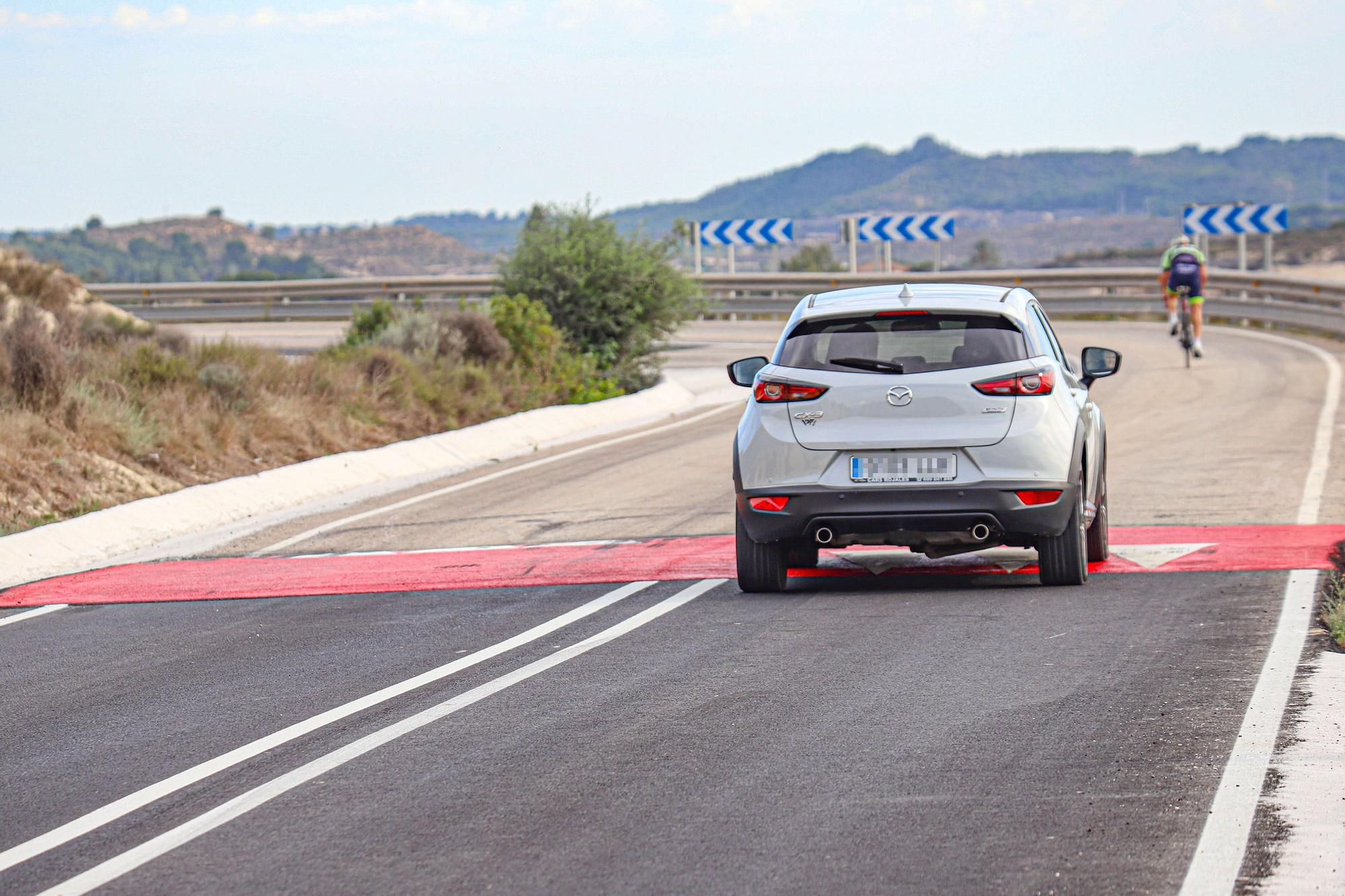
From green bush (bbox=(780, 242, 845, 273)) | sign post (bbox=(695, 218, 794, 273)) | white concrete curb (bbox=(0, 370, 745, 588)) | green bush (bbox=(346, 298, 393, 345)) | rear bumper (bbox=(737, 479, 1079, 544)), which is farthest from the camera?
green bush (bbox=(780, 242, 845, 273))

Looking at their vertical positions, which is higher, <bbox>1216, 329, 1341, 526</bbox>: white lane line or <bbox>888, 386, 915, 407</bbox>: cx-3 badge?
<bbox>888, 386, 915, 407</bbox>: cx-3 badge

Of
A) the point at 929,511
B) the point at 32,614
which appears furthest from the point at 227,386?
the point at 929,511

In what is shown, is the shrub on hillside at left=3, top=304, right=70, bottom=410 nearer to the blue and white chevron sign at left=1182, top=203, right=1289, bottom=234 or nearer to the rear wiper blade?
the rear wiper blade

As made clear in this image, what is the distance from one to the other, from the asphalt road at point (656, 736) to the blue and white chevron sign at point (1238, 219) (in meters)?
Result: 31.5

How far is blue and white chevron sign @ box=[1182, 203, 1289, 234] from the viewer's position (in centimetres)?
3884

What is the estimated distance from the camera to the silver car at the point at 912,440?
29.4ft

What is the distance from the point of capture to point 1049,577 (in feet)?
30.9

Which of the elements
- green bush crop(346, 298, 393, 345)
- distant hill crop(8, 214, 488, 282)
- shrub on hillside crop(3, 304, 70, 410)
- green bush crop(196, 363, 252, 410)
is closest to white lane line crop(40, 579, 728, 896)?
shrub on hillside crop(3, 304, 70, 410)

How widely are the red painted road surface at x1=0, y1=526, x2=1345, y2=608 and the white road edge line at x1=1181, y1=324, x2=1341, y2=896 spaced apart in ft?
3.08

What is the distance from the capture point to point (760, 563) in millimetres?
9492

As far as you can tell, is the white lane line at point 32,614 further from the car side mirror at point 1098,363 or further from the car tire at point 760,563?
the car side mirror at point 1098,363

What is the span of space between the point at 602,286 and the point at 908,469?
56.2 feet

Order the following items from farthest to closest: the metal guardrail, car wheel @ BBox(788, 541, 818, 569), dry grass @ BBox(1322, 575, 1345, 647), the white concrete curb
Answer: the metal guardrail, the white concrete curb, car wheel @ BBox(788, 541, 818, 569), dry grass @ BBox(1322, 575, 1345, 647)

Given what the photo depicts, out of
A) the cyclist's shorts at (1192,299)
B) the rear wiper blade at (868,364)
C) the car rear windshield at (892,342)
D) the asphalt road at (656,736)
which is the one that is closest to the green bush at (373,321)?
the cyclist's shorts at (1192,299)
